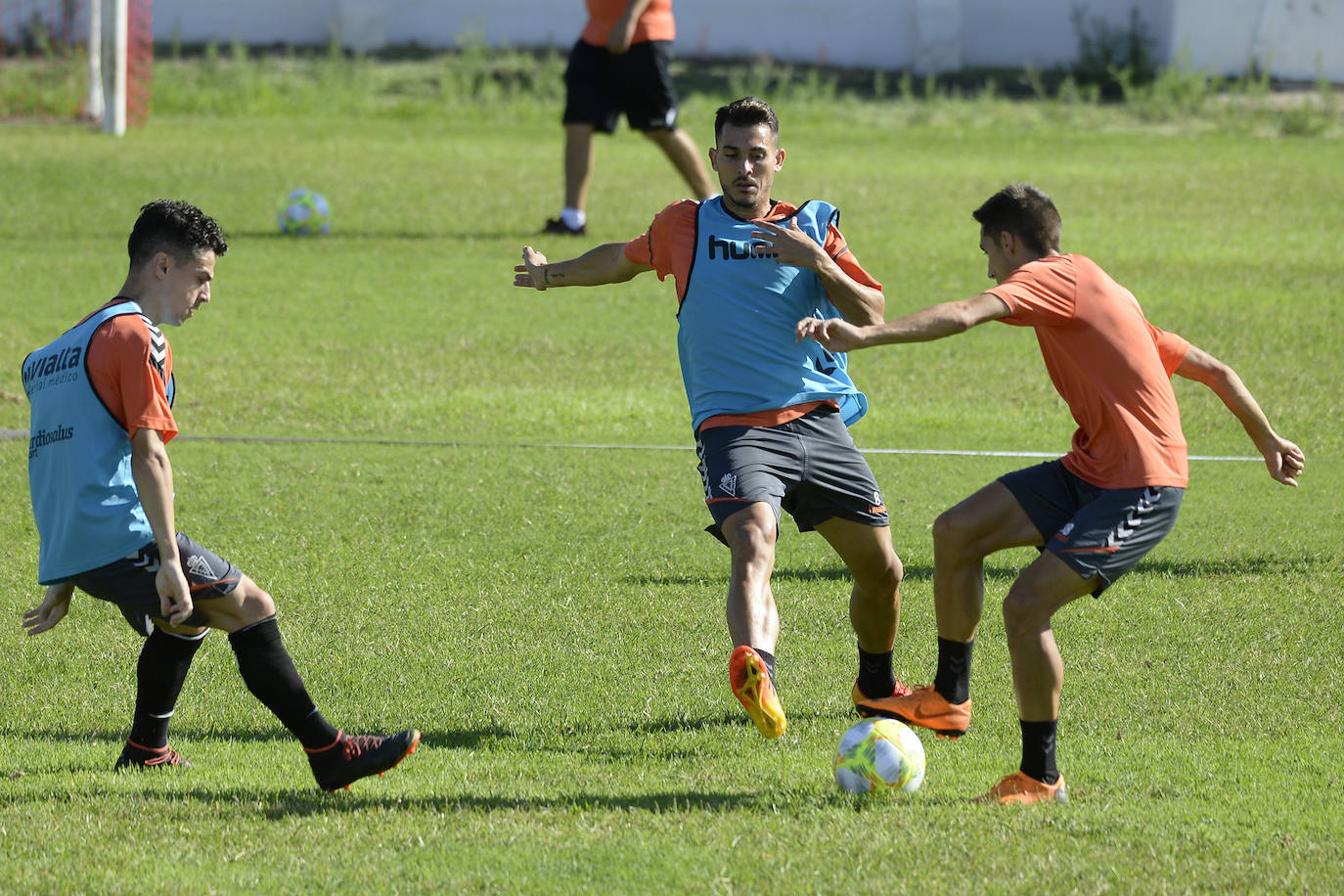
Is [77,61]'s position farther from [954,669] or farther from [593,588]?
[954,669]

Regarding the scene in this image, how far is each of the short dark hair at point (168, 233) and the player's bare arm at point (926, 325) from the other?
6.11 ft

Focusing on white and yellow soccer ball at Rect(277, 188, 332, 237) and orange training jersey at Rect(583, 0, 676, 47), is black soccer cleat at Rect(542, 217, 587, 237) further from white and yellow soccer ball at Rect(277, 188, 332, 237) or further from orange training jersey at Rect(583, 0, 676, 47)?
white and yellow soccer ball at Rect(277, 188, 332, 237)

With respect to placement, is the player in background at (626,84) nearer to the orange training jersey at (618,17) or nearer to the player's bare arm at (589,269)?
the orange training jersey at (618,17)

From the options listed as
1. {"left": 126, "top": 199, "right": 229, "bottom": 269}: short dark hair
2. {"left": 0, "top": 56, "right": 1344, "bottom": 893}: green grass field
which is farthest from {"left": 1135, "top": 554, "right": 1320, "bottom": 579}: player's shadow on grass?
{"left": 126, "top": 199, "right": 229, "bottom": 269}: short dark hair

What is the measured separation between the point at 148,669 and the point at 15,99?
753 inches

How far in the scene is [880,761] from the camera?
4.86 meters

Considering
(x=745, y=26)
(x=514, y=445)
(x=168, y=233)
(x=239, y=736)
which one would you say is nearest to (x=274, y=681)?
(x=239, y=736)

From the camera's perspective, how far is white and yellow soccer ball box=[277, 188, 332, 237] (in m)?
15.8

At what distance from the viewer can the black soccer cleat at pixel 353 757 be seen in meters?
4.91

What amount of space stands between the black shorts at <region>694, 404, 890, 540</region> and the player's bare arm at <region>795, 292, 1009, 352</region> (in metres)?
0.83

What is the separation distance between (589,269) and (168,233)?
1714mm

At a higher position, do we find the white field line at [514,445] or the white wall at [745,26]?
the white wall at [745,26]

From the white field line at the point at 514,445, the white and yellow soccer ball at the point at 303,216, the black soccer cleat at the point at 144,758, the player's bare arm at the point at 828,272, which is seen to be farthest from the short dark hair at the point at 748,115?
the white and yellow soccer ball at the point at 303,216

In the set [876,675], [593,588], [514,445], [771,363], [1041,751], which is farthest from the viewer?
[514,445]
